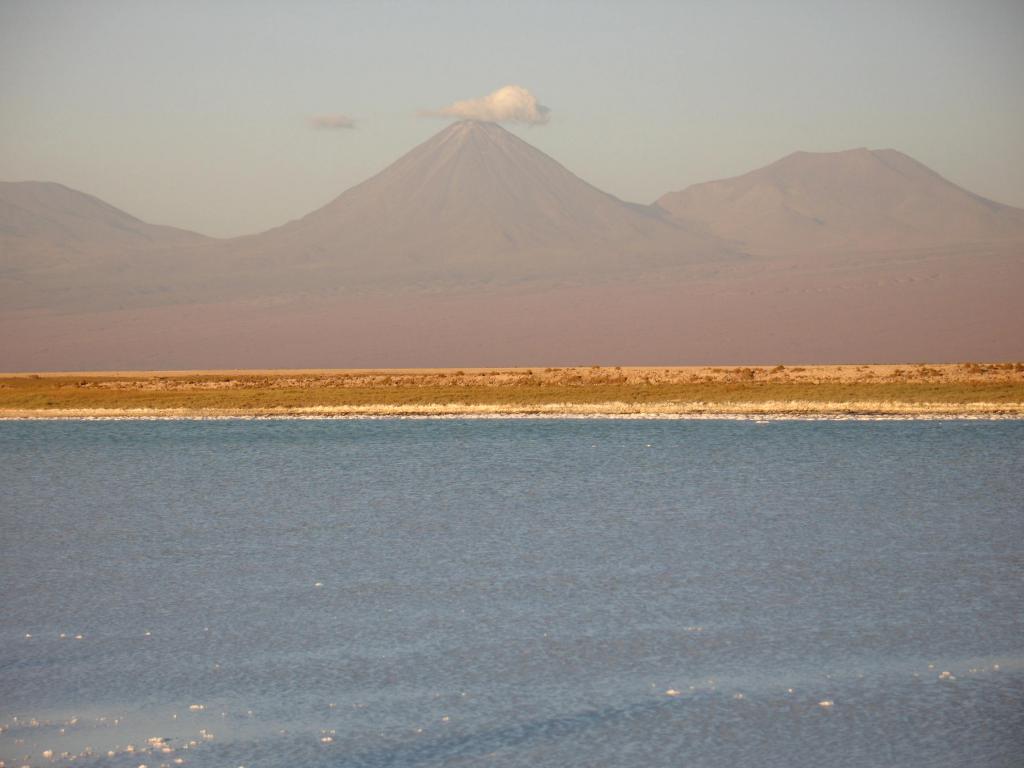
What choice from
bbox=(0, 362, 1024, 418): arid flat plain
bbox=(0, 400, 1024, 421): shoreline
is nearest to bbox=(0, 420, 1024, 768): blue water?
bbox=(0, 400, 1024, 421): shoreline

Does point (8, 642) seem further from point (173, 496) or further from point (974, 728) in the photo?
point (173, 496)

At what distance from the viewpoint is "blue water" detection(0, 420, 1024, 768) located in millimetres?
13820

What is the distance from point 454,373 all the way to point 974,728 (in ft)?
221

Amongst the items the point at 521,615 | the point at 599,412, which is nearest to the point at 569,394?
the point at 599,412

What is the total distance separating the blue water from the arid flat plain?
16.5 meters

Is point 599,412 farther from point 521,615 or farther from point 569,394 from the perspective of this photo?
point 521,615

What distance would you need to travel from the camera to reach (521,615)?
746 inches

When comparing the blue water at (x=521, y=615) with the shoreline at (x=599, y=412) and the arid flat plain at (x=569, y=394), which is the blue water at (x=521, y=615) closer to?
the shoreline at (x=599, y=412)

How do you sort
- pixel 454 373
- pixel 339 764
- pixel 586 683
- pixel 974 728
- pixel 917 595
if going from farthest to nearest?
pixel 454 373
pixel 917 595
pixel 586 683
pixel 974 728
pixel 339 764

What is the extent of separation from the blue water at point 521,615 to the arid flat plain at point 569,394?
16.5m

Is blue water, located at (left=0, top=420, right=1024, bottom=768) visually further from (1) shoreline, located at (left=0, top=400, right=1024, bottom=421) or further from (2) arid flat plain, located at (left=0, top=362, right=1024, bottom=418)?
(2) arid flat plain, located at (left=0, top=362, right=1024, bottom=418)

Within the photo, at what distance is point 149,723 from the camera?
14.3 m

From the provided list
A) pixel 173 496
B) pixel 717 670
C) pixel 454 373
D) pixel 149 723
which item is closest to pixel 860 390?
pixel 454 373

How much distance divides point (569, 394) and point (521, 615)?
139ft
